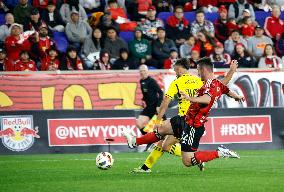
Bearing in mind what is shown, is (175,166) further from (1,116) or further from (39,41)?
(39,41)

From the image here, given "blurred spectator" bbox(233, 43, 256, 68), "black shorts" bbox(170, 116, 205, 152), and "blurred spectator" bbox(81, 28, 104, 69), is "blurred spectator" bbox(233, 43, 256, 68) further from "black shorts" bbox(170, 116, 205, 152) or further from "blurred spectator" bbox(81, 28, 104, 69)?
"black shorts" bbox(170, 116, 205, 152)

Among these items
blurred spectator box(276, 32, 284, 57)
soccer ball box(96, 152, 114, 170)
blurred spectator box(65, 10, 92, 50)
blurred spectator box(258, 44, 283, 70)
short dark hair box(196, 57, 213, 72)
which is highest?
blurred spectator box(65, 10, 92, 50)

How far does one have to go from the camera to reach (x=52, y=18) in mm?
26859

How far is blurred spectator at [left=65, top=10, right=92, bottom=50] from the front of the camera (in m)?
26.5

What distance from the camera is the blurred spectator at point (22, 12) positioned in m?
26.3

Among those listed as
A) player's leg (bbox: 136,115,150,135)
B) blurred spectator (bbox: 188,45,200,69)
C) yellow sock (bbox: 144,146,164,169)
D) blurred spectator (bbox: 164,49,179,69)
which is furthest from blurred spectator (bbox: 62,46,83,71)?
yellow sock (bbox: 144,146,164,169)

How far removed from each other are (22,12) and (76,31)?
1592 millimetres

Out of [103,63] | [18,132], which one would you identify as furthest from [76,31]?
[18,132]

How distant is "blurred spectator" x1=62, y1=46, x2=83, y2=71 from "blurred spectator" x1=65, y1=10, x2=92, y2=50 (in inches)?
33.3

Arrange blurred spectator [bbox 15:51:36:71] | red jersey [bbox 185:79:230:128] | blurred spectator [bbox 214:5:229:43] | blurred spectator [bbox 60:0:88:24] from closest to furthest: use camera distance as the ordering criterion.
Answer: red jersey [bbox 185:79:230:128] → blurred spectator [bbox 15:51:36:71] → blurred spectator [bbox 60:0:88:24] → blurred spectator [bbox 214:5:229:43]

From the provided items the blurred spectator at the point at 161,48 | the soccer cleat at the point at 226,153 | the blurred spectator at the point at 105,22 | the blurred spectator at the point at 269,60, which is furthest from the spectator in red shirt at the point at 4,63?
the soccer cleat at the point at 226,153

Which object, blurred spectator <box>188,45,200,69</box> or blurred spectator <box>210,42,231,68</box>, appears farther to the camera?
blurred spectator <box>210,42,231,68</box>

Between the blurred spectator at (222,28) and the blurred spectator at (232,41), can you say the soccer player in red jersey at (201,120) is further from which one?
the blurred spectator at (222,28)

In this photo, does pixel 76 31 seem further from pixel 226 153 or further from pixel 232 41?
pixel 226 153
